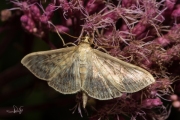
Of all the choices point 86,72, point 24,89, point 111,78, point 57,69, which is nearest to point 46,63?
point 57,69

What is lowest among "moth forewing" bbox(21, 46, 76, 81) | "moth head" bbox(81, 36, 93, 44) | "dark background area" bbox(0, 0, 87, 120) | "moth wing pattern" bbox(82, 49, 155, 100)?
"dark background area" bbox(0, 0, 87, 120)

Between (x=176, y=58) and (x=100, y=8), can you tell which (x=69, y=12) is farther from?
(x=176, y=58)

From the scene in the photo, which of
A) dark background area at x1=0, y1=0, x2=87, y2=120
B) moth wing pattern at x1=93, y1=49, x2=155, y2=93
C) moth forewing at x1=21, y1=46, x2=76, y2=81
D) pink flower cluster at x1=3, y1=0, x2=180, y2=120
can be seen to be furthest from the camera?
dark background area at x1=0, y1=0, x2=87, y2=120

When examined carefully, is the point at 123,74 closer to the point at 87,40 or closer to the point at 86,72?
the point at 86,72

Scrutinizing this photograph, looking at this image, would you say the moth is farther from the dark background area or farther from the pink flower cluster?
the dark background area

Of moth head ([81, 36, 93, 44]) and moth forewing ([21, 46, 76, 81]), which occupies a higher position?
moth head ([81, 36, 93, 44])

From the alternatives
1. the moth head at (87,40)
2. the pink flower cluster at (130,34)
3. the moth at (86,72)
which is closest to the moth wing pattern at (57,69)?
the moth at (86,72)

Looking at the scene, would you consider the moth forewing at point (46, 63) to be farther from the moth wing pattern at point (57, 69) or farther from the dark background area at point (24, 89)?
the dark background area at point (24, 89)

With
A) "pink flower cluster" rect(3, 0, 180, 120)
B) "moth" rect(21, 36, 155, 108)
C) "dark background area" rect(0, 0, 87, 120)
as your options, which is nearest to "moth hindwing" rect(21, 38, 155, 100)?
"moth" rect(21, 36, 155, 108)

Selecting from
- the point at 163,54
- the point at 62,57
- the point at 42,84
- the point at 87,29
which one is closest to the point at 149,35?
the point at 163,54

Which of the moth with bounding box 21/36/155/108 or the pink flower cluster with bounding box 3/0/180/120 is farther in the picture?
the pink flower cluster with bounding box 3/0/180/120
